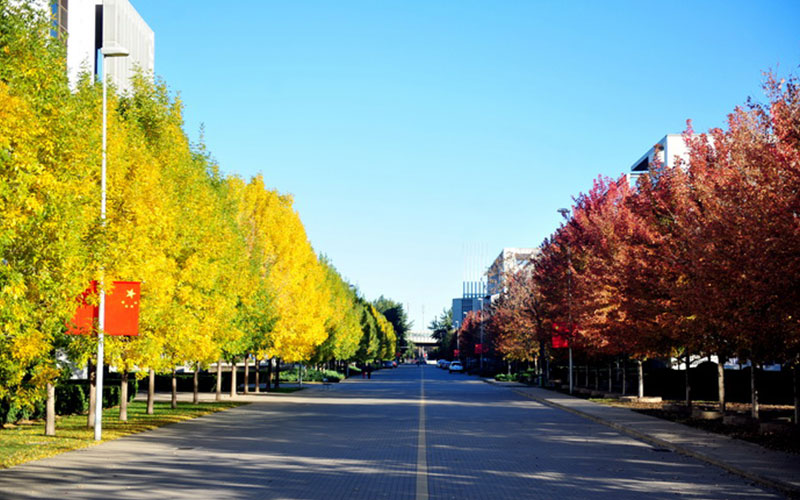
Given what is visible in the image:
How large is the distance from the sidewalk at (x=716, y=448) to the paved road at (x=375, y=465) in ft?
1.38

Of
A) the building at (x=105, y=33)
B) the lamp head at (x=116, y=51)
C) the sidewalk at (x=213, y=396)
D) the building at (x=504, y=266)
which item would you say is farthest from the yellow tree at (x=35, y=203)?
the building at (x=504, y=266)

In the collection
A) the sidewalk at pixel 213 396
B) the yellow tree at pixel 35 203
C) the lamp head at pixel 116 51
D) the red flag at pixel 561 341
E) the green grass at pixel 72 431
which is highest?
the lamp head at pixel 116 51

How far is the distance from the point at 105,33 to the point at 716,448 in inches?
1998

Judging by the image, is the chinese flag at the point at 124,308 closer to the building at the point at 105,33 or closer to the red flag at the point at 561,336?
the building at the point at 105,33

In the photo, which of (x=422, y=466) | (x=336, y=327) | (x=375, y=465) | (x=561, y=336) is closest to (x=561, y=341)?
(x=561, y=336)

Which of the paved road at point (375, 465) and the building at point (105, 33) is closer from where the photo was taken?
the paved road at point (375, 465)

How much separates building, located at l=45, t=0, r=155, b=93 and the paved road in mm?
29204

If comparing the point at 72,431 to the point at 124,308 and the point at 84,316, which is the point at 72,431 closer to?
the point at 84,316

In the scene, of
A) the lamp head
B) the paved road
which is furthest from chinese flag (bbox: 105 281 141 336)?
the lamp head

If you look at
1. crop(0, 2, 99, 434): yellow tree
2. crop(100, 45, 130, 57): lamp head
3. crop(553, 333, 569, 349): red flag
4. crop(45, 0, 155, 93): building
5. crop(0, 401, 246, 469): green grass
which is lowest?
crop(0, 401, 246, 469): green grass

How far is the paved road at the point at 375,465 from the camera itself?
42.8 ft

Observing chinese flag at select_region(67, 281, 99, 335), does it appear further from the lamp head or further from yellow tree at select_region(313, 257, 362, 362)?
yellow tree at select_region(313, 257, 362, 362)

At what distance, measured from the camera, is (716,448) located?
1902cm

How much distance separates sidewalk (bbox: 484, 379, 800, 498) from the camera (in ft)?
47.2
